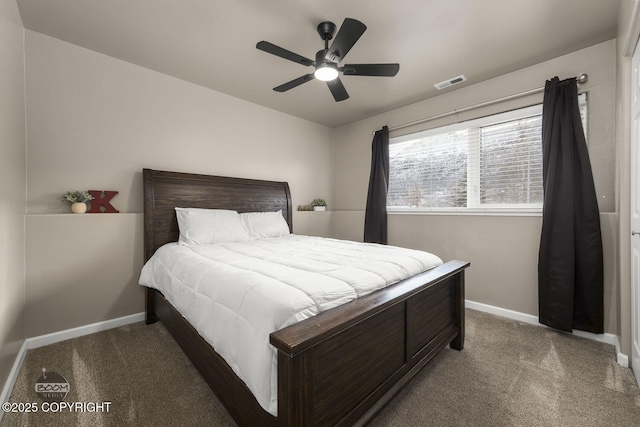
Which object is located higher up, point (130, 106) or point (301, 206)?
point (130, 106)

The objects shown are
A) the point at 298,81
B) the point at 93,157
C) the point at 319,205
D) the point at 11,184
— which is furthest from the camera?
the point at 319,205

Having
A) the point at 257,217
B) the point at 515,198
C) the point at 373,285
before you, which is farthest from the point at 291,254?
the point at 515,198

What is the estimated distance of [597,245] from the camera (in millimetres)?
2189

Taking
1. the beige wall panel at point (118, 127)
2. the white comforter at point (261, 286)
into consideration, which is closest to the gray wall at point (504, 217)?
the white comforter at point (261, 286)

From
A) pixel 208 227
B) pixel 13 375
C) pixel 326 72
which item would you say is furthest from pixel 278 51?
pixel 13 375

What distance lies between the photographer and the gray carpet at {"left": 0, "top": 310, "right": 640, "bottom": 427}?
1.40m

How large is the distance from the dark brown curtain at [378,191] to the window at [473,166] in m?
0.15

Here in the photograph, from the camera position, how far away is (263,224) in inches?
128

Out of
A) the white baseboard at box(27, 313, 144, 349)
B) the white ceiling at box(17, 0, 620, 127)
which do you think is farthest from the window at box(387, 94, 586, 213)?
the white baseboard at box(27, 313, 144, 349)

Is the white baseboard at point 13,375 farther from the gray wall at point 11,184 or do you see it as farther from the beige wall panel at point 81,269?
the beige wall panel at point 81,269

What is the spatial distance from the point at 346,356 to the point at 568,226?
Answer: 7.79 ft

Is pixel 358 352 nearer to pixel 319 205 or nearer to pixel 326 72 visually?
pixel 326 72

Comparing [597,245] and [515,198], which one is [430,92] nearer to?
[515,198]

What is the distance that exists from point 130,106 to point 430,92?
332cm
